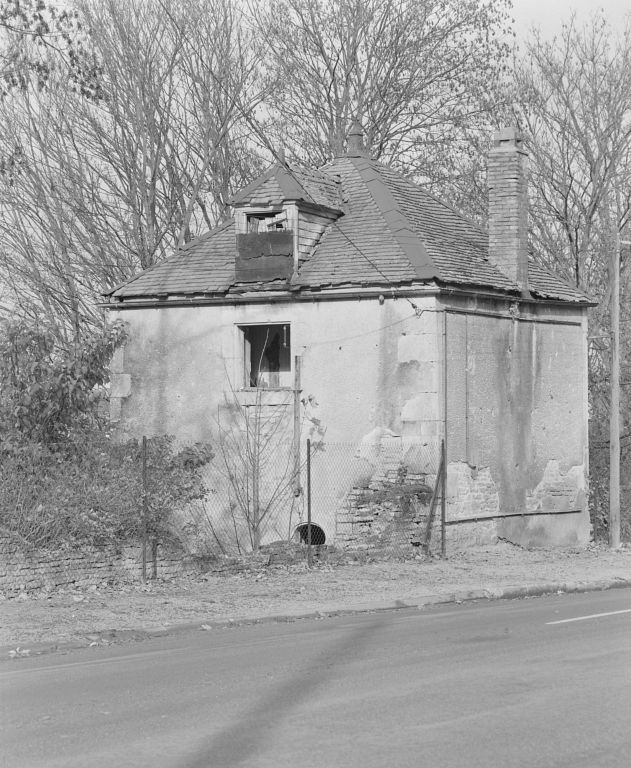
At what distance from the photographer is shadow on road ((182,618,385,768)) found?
6.86 metres

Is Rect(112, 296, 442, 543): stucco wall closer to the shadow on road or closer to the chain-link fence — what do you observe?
the chain-link fence

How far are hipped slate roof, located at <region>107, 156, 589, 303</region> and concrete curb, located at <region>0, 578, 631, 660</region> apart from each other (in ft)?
21.6

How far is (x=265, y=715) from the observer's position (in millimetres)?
7957

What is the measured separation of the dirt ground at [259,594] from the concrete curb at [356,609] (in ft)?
0.09

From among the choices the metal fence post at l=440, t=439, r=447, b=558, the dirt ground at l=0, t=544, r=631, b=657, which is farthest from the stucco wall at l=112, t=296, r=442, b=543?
the dirt ground at l=0, t=544, r=631, b=657

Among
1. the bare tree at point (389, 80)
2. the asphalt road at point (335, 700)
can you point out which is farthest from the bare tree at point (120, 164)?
the asphalt road at point (335, 700)

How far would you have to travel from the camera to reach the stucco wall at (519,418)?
22828 mm

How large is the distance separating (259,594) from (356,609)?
1.47m

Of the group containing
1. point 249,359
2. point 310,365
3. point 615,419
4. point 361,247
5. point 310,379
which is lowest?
point 615,419

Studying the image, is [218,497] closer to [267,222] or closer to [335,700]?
[267,222]


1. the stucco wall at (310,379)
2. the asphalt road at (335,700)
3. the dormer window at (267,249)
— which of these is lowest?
the asphalt road at (335,700)

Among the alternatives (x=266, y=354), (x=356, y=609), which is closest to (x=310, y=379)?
(x=266, y=354)

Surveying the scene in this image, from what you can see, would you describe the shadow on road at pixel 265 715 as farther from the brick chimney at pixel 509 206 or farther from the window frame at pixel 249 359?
the brick chimney at pixel 509 206

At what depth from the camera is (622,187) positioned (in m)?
36.0
